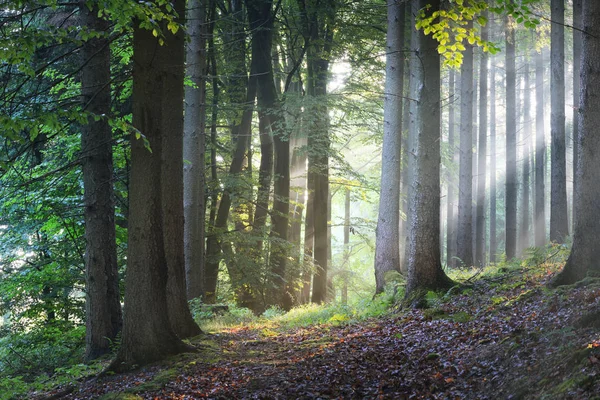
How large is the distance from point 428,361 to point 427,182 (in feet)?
14.7

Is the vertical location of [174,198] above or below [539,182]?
below

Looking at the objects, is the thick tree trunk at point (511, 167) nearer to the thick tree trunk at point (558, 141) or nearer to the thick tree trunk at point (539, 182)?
the thick tree trunk at point (539, 182)

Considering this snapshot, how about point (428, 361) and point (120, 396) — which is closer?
point (120, 396)

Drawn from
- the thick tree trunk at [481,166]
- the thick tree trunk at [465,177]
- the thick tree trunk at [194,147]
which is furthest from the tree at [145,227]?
the thick tree trunk at [481,166]

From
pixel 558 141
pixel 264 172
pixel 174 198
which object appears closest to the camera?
pixel 174 198

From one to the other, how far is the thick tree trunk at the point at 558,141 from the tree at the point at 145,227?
14.4 meters

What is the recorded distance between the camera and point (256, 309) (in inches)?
725

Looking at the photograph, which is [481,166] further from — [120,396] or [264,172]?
[120,396]

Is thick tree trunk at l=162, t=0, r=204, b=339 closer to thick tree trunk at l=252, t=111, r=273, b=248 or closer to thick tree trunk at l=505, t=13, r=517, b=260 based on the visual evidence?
thick tree trunk at l=252, t=111, r=273, b=248

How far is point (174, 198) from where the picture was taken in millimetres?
9477

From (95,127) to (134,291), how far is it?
12.7ft

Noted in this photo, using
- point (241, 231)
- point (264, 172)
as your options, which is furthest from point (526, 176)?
point (241, 231)

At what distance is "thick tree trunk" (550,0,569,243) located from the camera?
58.4 feet

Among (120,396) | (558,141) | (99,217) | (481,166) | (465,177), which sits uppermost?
(481,166)
